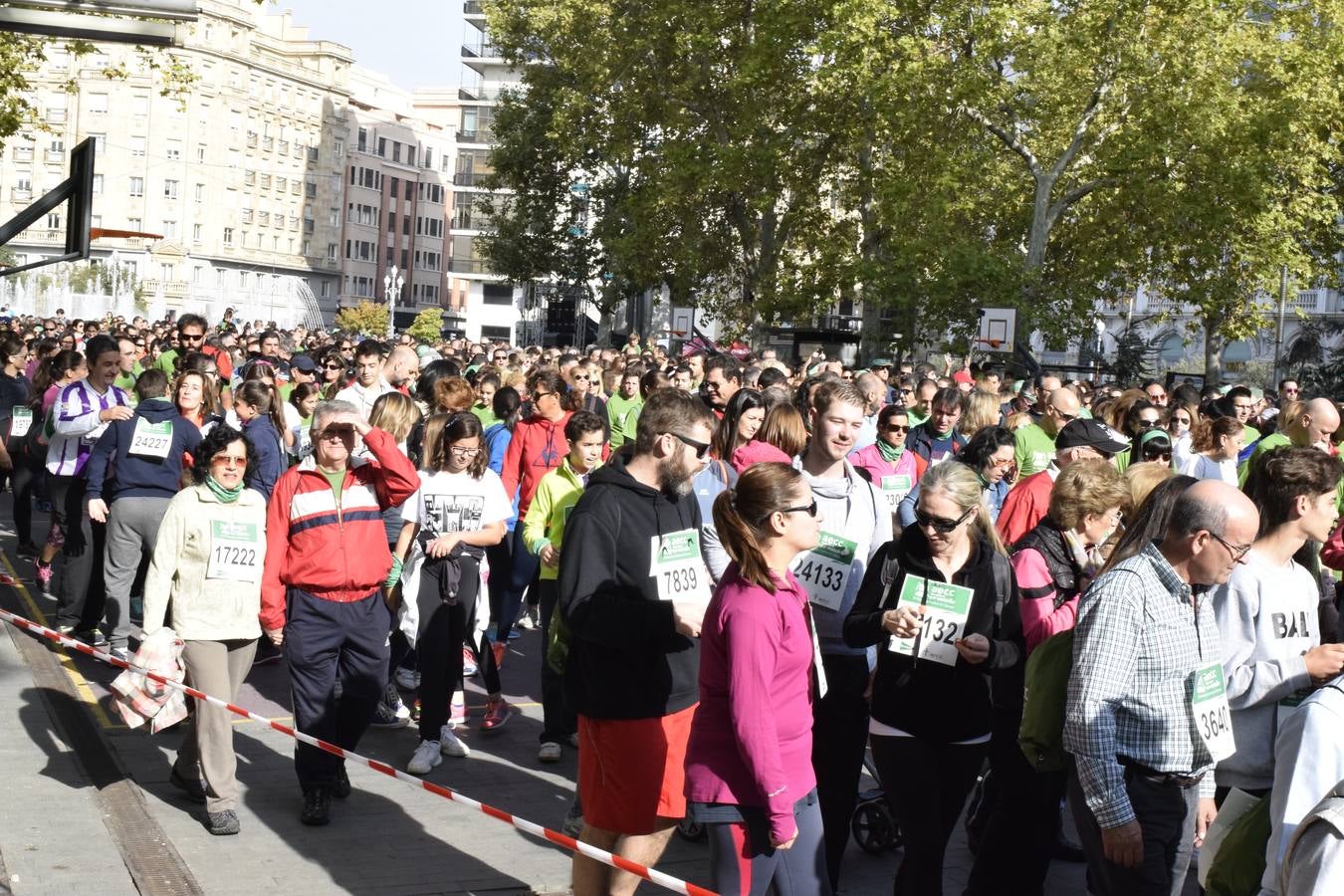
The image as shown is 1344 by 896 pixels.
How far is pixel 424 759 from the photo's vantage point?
7965mm

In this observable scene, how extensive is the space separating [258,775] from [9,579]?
19.9 feet

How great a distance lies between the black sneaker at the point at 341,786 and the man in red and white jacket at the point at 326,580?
3.9 inches

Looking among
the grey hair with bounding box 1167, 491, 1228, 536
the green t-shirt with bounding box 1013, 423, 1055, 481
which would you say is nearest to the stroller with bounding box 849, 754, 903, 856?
the grey hair with bounding box 1167, 491, 1228, 536

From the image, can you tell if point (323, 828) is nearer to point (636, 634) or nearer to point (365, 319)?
point (636, 634)

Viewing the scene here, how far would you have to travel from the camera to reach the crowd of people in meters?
4.36

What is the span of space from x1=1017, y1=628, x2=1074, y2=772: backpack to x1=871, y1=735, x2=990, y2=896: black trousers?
598 mm

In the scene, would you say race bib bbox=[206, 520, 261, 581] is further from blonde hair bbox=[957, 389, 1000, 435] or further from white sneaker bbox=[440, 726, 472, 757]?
blonde hair bbox=[957, 389, 1000, 435]

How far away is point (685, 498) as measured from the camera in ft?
18.0

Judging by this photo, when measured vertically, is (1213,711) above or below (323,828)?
above

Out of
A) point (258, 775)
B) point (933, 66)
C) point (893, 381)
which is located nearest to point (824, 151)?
point (933, 66)

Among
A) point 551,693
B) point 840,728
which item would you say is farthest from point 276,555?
point 840,728

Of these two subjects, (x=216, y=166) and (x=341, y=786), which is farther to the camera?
(x=216, y=166)

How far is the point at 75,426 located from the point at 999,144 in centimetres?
2959

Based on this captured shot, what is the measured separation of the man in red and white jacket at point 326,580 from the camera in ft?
23.3
